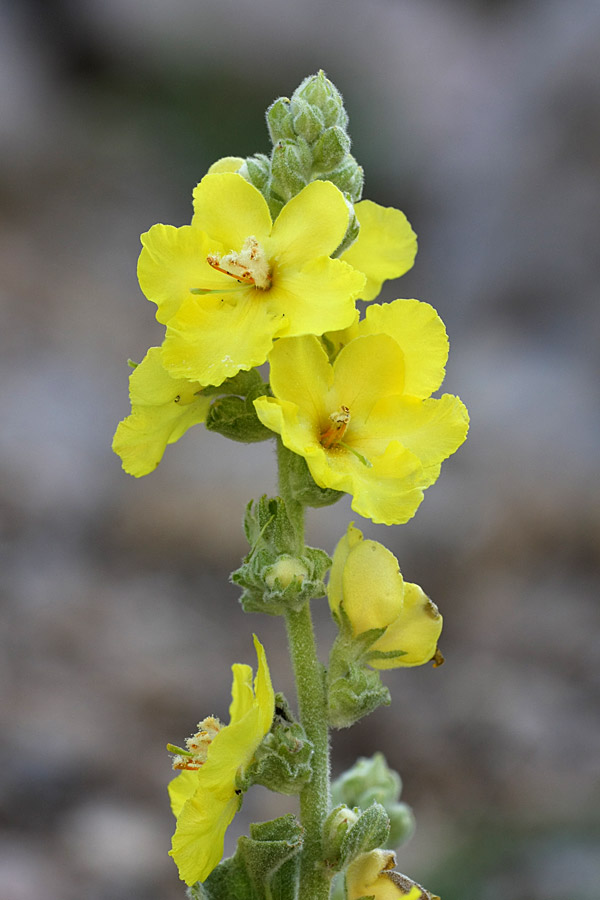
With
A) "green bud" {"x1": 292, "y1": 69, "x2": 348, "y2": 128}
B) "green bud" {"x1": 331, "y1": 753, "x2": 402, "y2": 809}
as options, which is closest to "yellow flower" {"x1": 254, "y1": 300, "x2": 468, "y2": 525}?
"green bud" {"x1": 292, "y1": 69, "x2": 348, "y2": 128}

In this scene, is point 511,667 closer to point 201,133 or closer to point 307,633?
point 307,633

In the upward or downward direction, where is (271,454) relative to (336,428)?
upward

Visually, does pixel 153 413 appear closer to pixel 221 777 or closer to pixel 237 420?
pixel 237 420

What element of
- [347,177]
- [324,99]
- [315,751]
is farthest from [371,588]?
[324,99]

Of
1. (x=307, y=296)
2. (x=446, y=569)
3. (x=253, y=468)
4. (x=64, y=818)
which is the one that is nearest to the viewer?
(x=307, y=296)

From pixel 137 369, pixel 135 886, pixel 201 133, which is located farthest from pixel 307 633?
pixel 201 133

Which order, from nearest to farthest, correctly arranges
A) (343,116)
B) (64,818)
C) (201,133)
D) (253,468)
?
(343,116) → (64,818) → (253,468) → (201,133)
